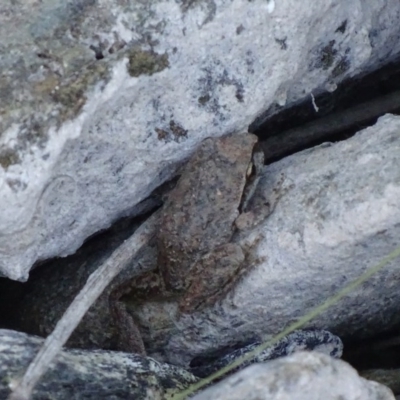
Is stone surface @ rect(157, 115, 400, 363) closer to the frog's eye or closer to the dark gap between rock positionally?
the frog's eye

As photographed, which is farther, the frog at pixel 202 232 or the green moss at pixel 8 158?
the frog at pixel 202 232

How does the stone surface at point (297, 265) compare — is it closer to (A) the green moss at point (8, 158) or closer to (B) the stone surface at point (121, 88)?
(B) the stone surface at point (121, 88)

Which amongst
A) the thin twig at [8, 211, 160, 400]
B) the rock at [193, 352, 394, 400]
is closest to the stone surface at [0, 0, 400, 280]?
the thin twig at [8, 211, 160, 400]

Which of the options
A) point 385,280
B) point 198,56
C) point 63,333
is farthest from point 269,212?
point 63,333

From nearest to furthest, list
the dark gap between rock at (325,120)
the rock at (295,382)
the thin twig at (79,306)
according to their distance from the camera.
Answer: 1. the rock at (295,382)
2. the thin twig at (79,306)
3. the dark gap between rock at (325,120)

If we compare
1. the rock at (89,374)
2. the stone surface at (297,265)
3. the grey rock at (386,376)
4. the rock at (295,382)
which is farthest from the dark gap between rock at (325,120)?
the rock at (295,382)

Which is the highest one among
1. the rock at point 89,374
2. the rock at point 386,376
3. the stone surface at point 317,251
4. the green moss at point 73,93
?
the green moss at point 73,93

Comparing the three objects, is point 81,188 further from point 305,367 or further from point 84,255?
point 305,367
